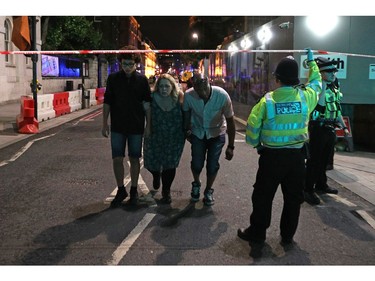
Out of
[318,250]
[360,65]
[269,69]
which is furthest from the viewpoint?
[269,69]

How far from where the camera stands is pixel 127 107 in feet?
17.7

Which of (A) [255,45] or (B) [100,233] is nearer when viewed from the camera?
(B) [100,233]

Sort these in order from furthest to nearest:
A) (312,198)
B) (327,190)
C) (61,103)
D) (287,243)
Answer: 1. (61,103)
2. (327,190)
3. (312,198)
4. (287,243)

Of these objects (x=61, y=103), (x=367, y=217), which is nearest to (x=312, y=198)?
(x=367, y=217)

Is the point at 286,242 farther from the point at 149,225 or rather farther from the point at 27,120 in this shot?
the point at 27,120

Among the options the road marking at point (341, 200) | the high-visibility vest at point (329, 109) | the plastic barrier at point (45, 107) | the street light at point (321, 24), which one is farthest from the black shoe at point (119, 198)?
the plastic barrier at point (45, 107)

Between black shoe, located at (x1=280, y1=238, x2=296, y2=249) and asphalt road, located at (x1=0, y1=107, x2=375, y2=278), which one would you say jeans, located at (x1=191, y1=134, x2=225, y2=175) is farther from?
black shoe, located at (x1=280, y1=238, x2=296, y2=249)

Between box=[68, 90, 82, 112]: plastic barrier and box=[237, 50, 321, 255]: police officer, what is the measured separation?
16437mm

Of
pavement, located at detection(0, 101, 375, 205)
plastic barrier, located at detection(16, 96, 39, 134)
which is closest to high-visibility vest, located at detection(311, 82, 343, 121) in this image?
pavement, located at detection(0, 101, 375, 205)

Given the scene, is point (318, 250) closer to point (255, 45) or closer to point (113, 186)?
point (113, 186)

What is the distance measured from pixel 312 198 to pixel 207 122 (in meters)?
1.76

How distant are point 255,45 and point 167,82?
10.5 metres
